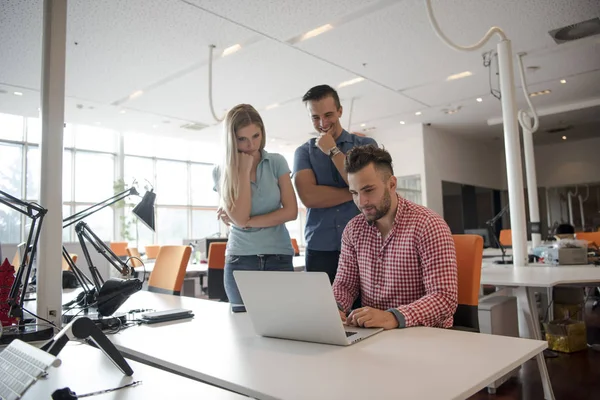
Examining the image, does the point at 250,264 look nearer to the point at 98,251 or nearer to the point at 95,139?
the point at 98,251

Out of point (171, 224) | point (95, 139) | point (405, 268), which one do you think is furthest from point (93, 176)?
point (405, 268)

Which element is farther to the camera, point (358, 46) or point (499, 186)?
point (499, 186)

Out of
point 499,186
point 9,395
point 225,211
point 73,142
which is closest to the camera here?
point 9,395

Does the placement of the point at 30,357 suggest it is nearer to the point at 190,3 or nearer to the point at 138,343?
the point at 138,343

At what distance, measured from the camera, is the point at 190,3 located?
13.5 ft

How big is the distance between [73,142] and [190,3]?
7.00 meters

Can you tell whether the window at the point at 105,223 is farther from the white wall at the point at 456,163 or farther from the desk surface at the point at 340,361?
the desk surface at the point at 340,361

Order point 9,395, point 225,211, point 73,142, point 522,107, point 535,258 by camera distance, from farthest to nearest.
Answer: point 73,142
point 522,107
point 535,258
point 225,211
point 9,395

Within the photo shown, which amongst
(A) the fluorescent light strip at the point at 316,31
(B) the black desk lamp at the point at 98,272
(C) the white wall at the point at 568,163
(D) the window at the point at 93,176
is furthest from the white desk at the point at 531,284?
(C) the white wall at the point at 568,163

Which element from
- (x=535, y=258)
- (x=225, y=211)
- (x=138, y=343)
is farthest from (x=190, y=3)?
(x=535, y=258)

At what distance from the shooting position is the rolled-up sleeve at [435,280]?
133 cm

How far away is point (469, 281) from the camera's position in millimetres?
1681

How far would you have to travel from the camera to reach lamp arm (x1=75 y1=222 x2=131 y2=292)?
6.01 ft

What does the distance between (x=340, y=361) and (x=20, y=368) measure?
67 centimetres
